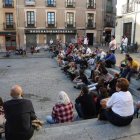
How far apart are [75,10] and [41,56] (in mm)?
13088

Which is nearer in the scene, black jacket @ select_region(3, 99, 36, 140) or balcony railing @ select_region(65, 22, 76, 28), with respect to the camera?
black jacket @ select_region(3, 99, 36, 140)

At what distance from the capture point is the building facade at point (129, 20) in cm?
2131

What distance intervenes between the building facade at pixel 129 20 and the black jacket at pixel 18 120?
18.3 m

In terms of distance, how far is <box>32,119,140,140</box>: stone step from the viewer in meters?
4.84

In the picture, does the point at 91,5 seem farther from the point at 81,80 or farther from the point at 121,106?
the point at 121,106

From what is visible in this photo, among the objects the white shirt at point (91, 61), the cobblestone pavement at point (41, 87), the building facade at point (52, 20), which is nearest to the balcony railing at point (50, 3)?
the building facade at point (52, 20)

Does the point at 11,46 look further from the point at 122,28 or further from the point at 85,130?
the point at 85,130

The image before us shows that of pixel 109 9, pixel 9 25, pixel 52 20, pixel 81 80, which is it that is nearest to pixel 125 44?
pixel 81 80

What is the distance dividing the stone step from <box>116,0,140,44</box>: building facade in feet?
56.3

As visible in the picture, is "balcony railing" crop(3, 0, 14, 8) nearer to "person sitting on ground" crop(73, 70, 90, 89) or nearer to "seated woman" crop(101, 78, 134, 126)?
"person sitting on ground" crop(73, 70, 90, 89)

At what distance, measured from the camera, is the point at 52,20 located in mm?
39031

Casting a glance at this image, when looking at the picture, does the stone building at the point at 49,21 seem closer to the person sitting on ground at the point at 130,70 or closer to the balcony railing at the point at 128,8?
the balcony railing at the point at 128,8

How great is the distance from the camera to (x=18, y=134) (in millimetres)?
4418

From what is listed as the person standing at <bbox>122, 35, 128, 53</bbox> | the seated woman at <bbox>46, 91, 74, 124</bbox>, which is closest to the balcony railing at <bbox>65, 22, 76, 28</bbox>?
the person standing at <bbox>122, 35, 128, 53</bbox>
